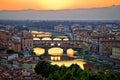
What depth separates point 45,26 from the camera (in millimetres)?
30672

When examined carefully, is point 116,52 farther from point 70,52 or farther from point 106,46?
point 70,52

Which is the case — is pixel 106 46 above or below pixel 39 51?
above

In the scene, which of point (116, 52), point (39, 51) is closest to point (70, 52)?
point (39, 51)

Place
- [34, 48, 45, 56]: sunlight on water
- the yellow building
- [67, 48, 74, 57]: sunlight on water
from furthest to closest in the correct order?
[34, 48, 45, 56]: sunlight on water
[67, 48, 74, 57]: sunlight on water
the yellow building

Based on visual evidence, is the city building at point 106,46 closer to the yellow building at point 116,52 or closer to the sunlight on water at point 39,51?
the yellow building at point 116,52

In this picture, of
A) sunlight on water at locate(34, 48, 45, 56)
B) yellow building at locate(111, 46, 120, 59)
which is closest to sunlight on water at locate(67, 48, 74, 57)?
sunlight on water at locate(34, 48, 45, 56)

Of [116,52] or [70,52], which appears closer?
[116,52]

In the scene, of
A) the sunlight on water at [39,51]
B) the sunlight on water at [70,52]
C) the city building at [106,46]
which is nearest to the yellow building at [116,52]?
the city building at [106,46]

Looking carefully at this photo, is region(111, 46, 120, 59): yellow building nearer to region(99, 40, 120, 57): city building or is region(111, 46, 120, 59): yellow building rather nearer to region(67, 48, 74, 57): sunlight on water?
region(99, 40, 120, 57): city building

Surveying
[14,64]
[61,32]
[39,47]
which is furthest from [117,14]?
[14,64]

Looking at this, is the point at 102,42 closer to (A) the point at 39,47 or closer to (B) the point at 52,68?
(A) the point at 39,47

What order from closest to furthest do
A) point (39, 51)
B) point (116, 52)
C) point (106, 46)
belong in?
point (116, 52) < point (106, 46) < point (39, 51)

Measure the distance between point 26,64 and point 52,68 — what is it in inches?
73.5

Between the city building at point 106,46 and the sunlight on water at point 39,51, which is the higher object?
the city building at point 106,46
